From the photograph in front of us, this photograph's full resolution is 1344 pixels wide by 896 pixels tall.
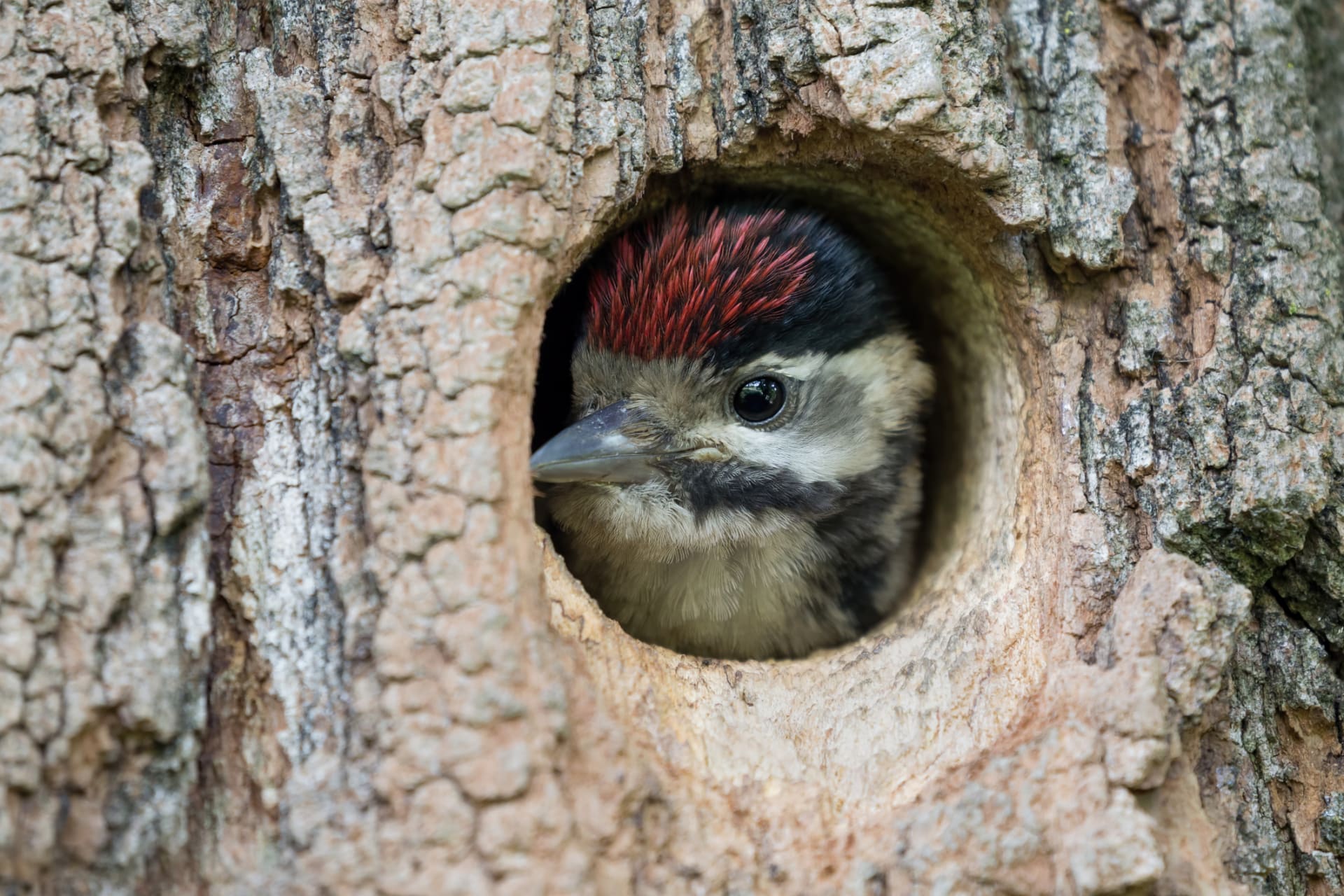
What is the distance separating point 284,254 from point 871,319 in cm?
201

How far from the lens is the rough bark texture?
7.48 feet

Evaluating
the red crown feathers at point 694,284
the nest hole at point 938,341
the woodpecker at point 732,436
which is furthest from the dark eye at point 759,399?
the nest hole at point 938,341

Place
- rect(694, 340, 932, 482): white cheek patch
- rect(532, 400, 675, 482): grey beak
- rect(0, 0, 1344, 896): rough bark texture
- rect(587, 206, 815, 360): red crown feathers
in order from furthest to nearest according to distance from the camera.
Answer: rect(694, 340, 932, 482): white cheek patch
rect(587, 206, 815, 360): red crown feathers
rect(532, 400, 675, 482): grey beak
rect(0, 0, 1344, 896): rough bark texture

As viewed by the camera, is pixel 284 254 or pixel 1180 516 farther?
pixel 1180 516

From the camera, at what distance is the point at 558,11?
9.29 ft

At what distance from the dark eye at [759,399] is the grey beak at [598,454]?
1.01 ft

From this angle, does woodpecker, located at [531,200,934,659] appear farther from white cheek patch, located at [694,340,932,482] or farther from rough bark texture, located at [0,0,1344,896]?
rough bark texture, located at [0,0,1344,896]

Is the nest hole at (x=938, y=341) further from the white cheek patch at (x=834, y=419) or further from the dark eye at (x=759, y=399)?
the dark eye at (x=759, y=399)

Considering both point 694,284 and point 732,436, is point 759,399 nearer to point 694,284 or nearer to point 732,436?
point 732,436

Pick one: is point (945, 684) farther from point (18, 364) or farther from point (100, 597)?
point (18, 364)

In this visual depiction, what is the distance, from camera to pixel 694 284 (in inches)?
130

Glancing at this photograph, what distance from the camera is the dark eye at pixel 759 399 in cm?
348

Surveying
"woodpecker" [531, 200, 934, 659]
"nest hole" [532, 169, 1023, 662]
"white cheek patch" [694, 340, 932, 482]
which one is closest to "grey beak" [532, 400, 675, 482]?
"woodpecker" [531, 200, 934, 659]

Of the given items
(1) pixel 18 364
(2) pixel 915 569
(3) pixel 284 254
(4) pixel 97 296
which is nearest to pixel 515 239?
(3) pixel 284 254
